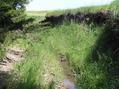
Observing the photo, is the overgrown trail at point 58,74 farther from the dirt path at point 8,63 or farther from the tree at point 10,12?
the tree at point 10,12

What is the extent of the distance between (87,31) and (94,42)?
185 cm

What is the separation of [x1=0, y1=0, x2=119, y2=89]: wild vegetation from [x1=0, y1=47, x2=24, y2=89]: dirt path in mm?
50

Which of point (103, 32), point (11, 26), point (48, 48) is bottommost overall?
point (48, 48)

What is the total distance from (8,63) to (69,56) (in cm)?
269

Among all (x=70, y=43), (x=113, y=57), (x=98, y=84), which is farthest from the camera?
(x=70, y=43)

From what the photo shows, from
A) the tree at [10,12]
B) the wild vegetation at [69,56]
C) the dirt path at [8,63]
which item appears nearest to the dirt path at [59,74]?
the wild vegetation at [69,56]

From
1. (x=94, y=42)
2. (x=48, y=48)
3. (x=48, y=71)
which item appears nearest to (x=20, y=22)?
(x=48, y=71)

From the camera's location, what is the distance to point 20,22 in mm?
5867

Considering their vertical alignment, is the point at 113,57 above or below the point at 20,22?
below

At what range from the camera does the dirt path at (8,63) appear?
25.4 feet

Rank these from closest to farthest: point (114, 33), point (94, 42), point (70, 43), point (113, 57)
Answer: point (113, 57)
point (114, 33)
point (94, 42)
point (70, 43)

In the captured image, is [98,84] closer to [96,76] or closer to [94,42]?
[96,76]

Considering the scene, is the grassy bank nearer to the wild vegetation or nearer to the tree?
the wild vegetation

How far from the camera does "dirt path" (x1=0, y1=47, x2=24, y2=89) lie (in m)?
7.76
